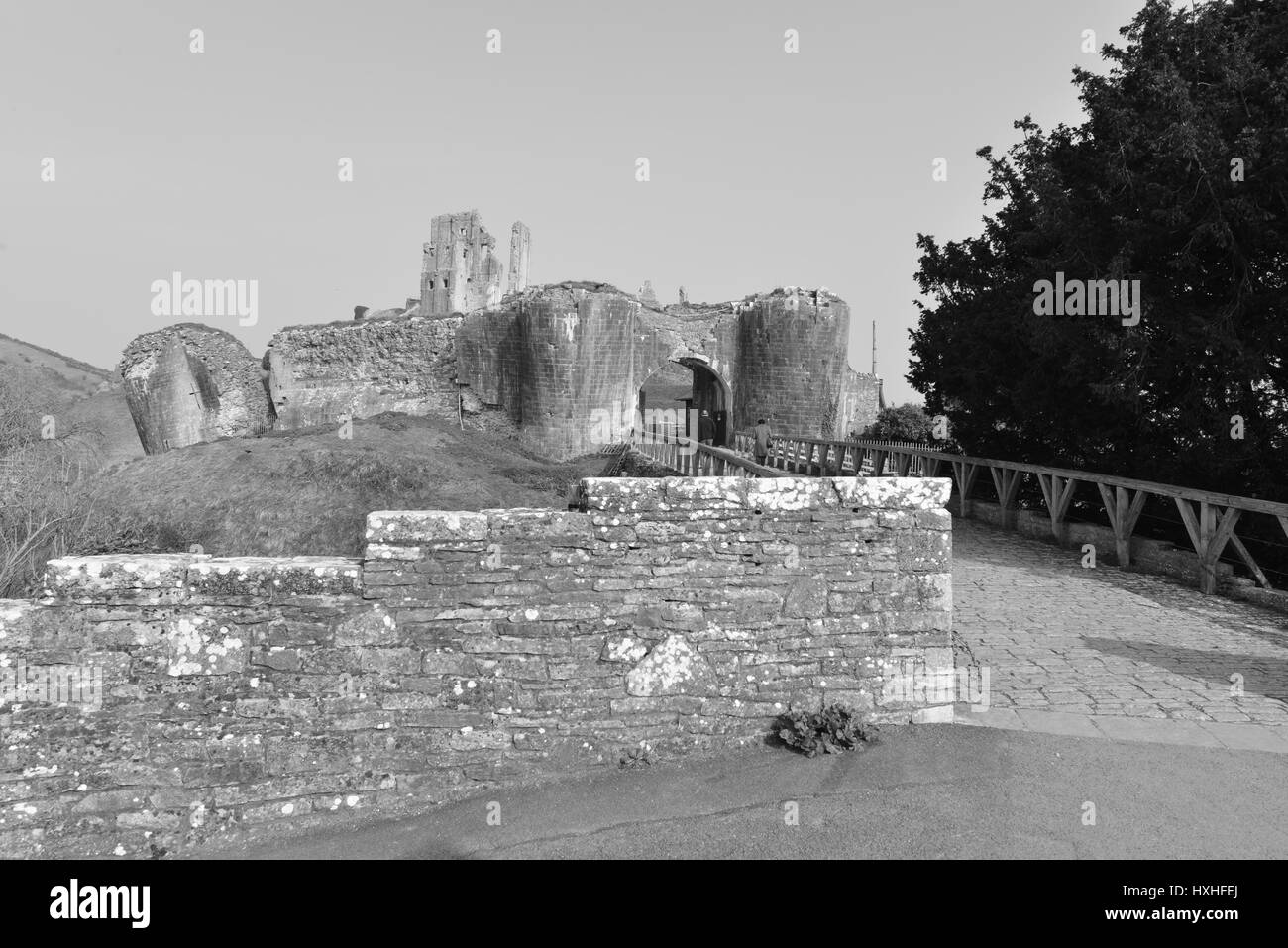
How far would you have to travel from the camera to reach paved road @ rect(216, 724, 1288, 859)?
363 centimetres

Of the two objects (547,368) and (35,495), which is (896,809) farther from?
(547,368)

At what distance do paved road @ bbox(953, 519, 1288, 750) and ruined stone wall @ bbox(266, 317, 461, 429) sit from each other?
953 inches

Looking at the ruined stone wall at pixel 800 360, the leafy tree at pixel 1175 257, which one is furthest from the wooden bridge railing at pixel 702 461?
the ruined stone wall at pixel 800 360

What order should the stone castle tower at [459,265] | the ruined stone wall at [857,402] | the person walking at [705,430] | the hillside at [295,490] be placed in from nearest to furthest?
the hillside at [295,490], the person walking at [705,430], the ruined stone wall at [857,402], the stone castle tower at [459,265]

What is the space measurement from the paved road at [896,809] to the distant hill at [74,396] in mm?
8572

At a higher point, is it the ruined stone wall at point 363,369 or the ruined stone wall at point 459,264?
the ruined stone wall at point 459,264

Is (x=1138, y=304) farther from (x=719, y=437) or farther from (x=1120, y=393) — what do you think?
(x=719, y=437)

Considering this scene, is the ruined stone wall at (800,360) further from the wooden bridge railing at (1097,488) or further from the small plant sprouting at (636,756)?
the small plant sprouting at (636,756)

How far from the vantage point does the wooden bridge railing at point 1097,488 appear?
8.41 metres

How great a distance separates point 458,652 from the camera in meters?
4.26

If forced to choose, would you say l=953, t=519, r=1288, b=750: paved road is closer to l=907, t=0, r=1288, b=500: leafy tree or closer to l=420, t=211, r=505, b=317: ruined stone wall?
l=907, t=0, r=1288, b=500: leafy tree

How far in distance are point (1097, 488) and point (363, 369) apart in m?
26.5

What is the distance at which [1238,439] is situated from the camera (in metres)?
10.5
